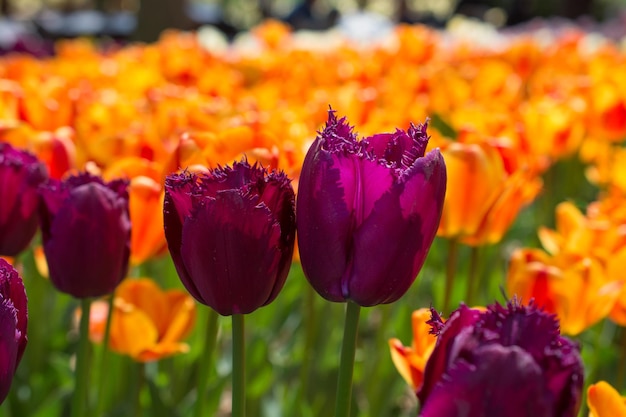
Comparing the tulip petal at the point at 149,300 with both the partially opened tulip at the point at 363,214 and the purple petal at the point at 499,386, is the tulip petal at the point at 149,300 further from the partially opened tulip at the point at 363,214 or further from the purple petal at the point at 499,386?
the purple petal at the point at 499,386

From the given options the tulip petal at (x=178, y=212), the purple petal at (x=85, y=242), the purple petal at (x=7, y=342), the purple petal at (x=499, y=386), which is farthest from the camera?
the purple petal at (x=85, y=242)

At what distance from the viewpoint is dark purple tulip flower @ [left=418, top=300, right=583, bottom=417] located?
53 centimetres

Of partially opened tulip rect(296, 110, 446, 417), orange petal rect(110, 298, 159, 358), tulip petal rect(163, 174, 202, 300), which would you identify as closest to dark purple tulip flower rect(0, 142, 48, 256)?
orange petal rect(110, 298, 159, 358)

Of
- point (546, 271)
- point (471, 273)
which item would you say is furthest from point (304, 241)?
point (471, 273)

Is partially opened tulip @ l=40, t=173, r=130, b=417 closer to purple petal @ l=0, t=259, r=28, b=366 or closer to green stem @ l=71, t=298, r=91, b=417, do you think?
green stem @ l=71, t=298, r=91, b=417

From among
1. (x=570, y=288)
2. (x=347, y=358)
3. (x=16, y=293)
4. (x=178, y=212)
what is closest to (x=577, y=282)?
(x=570, y=288)

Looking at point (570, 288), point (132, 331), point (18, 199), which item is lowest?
point (132, 331)

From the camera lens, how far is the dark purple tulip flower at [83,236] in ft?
3.33

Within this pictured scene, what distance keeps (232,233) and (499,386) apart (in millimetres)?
284

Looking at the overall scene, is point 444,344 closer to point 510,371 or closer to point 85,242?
point 510,371

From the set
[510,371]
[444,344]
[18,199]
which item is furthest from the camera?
[18,199]

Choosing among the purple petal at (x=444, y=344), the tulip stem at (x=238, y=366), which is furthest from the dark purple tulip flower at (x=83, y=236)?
the purple petal at (x=444, y=344)

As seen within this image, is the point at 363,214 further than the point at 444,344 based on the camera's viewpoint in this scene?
Yes

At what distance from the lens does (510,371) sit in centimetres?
53
